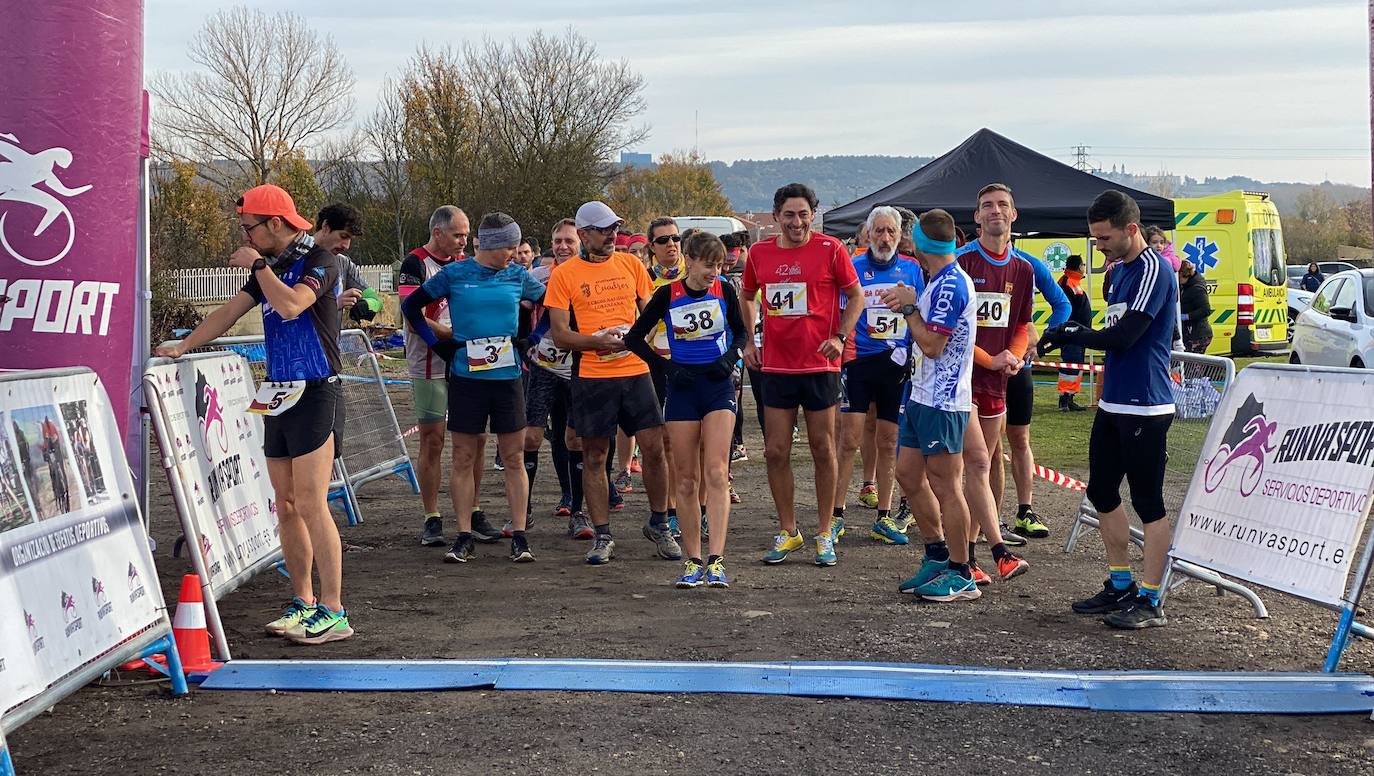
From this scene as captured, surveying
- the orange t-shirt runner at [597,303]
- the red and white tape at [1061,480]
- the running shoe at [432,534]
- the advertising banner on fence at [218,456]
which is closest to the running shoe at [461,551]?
the running shoe at [432,534]

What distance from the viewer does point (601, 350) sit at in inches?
300

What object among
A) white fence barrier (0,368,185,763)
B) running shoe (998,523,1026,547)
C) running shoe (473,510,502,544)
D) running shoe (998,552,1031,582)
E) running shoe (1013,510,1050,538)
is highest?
white fence barrier (0,368,185,763)

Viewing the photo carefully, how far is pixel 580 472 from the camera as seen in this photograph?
887cm

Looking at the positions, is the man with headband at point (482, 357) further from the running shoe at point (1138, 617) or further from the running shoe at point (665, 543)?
the running shoe at point (1138, 617)

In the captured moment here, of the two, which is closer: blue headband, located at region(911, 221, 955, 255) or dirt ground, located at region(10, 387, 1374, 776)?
dirt ground, located at region(10, 387, 1374, 776)

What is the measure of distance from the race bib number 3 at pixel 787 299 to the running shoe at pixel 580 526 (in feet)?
6.75

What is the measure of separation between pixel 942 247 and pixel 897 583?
74.5 inches

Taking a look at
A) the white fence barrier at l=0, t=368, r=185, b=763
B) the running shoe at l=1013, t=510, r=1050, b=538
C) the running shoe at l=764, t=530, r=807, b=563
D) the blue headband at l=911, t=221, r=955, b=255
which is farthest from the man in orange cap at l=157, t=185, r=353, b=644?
the running shoe at l=1013, t=510, r=1050, b=538

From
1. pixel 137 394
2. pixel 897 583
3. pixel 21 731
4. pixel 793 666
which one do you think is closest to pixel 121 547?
pixel 21 731

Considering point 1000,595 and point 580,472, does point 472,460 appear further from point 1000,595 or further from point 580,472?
point 1000,595

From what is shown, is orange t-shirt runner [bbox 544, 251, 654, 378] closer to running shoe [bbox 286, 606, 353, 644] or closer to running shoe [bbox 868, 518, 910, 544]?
running shoe [bbox 868, 518, 910, 544]

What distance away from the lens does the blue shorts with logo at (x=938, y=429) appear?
6609 millimetres

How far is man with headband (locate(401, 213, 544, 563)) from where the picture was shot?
7.83 meters

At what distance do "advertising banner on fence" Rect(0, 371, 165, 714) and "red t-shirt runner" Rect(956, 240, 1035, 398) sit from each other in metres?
4.64
